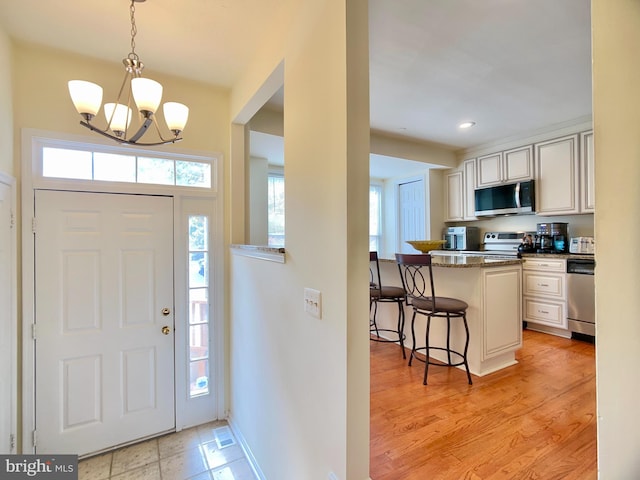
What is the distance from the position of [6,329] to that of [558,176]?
222 inches

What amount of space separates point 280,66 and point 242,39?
0.44 m

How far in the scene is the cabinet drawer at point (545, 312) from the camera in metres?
3.67

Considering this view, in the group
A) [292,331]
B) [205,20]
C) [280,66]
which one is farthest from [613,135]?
[205,20]

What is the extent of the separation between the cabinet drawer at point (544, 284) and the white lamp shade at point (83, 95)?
15.6ft

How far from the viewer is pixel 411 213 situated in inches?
216

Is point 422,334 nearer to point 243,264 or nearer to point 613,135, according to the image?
point 243,264

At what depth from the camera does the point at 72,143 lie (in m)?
2.15

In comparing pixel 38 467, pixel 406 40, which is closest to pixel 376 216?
pixel 406 40

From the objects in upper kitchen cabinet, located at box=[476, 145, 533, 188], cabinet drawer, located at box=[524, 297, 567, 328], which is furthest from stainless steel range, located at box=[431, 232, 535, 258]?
upper kitchen cabinet, located at box=[476, 145, 533, 188]

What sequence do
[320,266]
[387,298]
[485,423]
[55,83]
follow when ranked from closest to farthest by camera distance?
[320,266], [485,423], [55,83], [387,298]

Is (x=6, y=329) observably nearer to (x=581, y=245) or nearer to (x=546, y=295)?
(x=546, y=295)

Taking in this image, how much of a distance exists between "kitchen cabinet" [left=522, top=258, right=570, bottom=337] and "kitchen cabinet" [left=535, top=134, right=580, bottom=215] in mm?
727

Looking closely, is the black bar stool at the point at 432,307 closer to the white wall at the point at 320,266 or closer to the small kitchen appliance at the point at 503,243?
the white wall at the point at 320,266

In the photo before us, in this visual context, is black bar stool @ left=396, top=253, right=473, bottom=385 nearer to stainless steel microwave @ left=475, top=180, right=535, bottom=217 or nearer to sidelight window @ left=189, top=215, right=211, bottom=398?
sidelight window @ left=189, top=215, right=211, bottom=398
